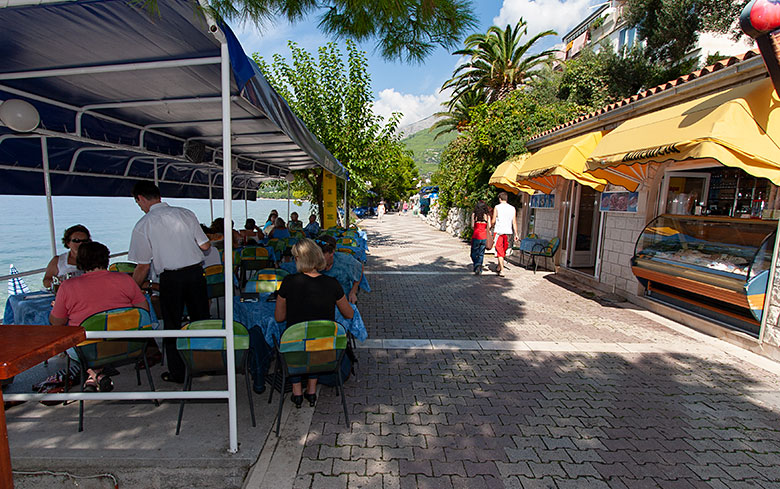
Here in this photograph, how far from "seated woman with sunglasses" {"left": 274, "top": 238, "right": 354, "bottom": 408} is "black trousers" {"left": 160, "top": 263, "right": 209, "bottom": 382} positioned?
104 cm

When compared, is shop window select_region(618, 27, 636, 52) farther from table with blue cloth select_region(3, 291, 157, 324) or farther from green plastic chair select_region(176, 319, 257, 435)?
table with blue cloth select_region(3, 291, 157, 324)

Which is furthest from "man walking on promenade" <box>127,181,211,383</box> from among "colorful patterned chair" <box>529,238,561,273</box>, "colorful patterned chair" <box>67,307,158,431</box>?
"colorful patterned chair" <box>529,238,561,273</box>

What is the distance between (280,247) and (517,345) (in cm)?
498

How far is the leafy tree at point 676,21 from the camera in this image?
14172 millimetres

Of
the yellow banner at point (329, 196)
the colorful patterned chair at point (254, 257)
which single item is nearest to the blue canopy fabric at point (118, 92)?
the colorful patterned chair at point (254, 257)

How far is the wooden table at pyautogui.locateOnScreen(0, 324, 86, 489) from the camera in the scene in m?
1.39

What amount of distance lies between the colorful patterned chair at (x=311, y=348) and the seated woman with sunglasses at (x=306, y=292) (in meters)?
0.20

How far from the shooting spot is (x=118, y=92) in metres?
3.55

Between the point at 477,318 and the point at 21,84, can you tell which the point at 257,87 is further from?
the point at 477,318

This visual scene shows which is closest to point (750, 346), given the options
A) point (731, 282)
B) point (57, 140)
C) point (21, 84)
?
point (731, 282)

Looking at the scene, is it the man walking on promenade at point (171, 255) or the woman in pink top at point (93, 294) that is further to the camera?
the man walking on promenade at point (171, 255)

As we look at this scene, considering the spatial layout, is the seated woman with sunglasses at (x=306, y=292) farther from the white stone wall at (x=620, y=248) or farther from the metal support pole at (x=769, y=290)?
the white stone wall at (x=620, y=248)

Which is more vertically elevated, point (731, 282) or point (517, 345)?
point (731, 282)

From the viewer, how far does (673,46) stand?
15.9 metres
